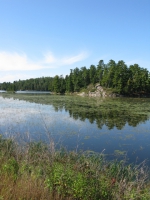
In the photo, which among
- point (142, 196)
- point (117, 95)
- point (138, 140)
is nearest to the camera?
point (142, 196)

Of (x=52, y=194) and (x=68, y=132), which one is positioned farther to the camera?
(x=68, y=132)

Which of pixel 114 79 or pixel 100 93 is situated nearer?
pixel 114 79

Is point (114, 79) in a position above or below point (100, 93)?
above

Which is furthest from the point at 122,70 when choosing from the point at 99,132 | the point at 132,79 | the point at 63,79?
the point at 99,132

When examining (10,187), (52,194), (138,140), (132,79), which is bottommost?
(138,140)

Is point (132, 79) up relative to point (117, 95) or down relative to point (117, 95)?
up

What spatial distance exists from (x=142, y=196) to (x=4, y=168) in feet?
13.1

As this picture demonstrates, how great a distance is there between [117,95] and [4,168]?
6495 cm

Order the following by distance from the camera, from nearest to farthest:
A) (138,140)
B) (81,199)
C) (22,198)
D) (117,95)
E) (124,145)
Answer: (22,198)
(81,199)
(124,145)
(138,140)
(117,95)

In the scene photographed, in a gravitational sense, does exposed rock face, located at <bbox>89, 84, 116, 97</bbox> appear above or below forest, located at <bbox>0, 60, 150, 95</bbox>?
below

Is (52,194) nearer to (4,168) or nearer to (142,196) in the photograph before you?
(4,168)

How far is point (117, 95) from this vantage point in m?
67.7

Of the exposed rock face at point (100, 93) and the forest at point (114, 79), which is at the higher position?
the forest at point (114, 79)

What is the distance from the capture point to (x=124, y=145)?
11.9m
